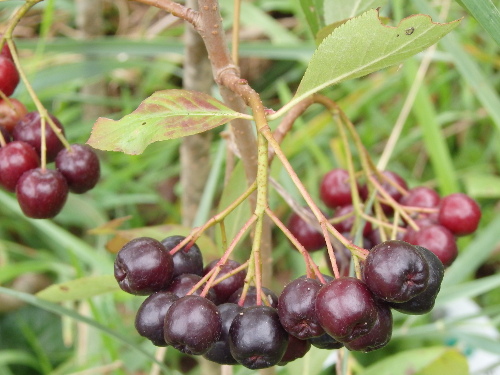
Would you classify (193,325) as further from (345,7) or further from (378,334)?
(345,7)

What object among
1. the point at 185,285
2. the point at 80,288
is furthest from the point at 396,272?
the point at 80,288

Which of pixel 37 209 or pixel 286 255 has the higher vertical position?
pixel 37 209

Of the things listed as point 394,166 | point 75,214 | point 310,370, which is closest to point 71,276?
point 75,214

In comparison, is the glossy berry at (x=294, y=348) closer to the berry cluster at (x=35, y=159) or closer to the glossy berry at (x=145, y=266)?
the glossy berry at (x=145, y=266)

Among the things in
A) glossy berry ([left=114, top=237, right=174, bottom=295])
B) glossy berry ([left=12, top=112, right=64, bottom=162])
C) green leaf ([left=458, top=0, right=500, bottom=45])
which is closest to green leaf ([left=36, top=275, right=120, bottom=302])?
glossy berry ([left=12, top=112, right=64, bottom=162])

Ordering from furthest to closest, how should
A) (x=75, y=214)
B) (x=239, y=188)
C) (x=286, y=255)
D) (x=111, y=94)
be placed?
(x=111, y=94), (x=286, y=255), (x=75, y=214), (x=239, y=188)

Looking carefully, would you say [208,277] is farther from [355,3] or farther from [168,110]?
[355,3]

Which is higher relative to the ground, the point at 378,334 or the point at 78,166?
the point at 78,166

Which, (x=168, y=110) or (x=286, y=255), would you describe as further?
(x=286, y=255)
